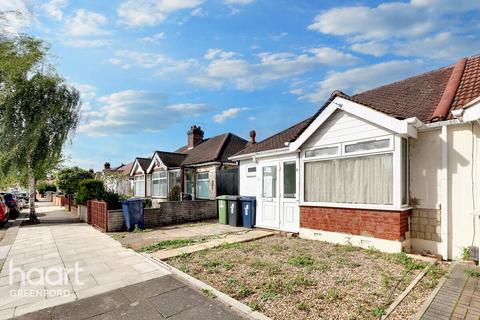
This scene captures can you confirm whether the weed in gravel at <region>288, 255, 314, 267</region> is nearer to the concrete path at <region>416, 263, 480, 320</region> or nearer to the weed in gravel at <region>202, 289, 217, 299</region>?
the weed in gravel at <region>202, 289, 217, 299</region>

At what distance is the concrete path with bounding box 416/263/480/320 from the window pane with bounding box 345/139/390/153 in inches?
124

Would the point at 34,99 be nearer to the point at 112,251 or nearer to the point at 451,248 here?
the point at 112,251

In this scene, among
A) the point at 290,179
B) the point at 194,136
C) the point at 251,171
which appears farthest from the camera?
the point at 194,136

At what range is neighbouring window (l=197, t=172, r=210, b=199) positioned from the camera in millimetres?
17411

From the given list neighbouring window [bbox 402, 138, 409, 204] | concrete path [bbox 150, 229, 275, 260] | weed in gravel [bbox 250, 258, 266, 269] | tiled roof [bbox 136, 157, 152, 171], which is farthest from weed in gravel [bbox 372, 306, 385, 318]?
tiled roof [bbox 136, 157, 152, 171]

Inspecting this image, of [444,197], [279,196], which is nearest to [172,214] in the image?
[279,196]

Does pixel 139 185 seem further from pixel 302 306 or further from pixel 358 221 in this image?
pixel 302 306

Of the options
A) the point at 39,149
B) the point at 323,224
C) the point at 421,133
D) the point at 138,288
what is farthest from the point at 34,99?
the point at 421,133

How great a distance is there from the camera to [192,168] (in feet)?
62.0

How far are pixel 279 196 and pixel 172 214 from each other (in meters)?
5.46

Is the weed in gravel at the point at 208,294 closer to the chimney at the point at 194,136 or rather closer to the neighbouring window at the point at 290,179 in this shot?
the neighbouring window at the point at 290,179

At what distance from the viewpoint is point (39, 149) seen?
15891 millimetres

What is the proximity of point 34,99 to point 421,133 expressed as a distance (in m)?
17.8

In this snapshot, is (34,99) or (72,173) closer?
(34,99)
